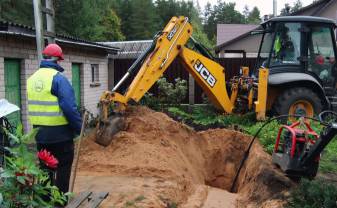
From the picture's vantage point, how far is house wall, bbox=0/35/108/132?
32.8 ft

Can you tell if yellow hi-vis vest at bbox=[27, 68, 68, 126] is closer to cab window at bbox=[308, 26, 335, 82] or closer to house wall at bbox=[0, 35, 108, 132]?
house wall at bbox=[0, 35, 108, 132]

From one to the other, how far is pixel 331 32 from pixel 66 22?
82.8ft

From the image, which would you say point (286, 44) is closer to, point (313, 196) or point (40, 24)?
point (40, 24)

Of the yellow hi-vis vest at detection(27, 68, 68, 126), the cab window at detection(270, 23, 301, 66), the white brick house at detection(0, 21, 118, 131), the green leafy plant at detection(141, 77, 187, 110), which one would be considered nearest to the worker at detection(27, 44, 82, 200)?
the yellow hi-vis vest at detection(27, 68, 68, 126)

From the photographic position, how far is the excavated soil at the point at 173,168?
20.4 feet

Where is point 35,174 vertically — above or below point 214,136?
above

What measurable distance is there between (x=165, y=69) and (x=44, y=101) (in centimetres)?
458

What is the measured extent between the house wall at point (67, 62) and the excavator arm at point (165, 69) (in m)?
2.77

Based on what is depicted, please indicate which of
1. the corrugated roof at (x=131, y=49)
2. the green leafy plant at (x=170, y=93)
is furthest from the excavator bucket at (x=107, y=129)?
the corrugated roof at (x=131, y=49)

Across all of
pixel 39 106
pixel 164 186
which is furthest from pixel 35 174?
pixel 164 186

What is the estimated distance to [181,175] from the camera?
731cm

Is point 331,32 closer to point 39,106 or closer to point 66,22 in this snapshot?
point 39,106

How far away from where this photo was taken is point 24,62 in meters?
10.7

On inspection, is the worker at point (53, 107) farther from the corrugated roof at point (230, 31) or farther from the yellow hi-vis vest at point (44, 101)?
the corrugated roof at point (230, 31)
